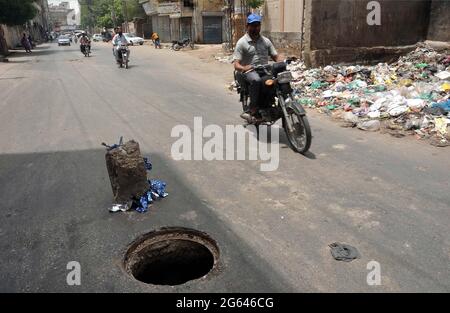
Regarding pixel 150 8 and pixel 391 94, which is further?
pixel 150 8

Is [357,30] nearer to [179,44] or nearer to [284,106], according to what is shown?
[284,106]

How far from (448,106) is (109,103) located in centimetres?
745

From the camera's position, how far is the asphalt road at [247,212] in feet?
9.09

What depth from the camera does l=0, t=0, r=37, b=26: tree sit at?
2778 centimetres

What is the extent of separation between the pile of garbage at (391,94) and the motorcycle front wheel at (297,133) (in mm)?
1922

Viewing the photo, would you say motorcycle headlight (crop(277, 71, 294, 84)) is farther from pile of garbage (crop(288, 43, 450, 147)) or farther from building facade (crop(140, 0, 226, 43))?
building facade (crop(140, 0, 226, 43))

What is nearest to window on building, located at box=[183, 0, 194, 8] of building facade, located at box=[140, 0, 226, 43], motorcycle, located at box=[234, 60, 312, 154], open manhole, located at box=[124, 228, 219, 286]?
building facade, located at box=[140, 0, 226, 43]

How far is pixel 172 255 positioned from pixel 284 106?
3062mm

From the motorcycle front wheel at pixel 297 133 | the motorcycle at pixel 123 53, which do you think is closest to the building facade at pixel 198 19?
the motorcycle at pixel 123 53

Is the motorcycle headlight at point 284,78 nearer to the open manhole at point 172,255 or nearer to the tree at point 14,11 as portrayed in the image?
the open manhole at point 172,255

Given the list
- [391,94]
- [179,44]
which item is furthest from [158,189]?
[179,44]

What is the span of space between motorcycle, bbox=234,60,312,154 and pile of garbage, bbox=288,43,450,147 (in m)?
1.88

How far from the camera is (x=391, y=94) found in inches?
318
